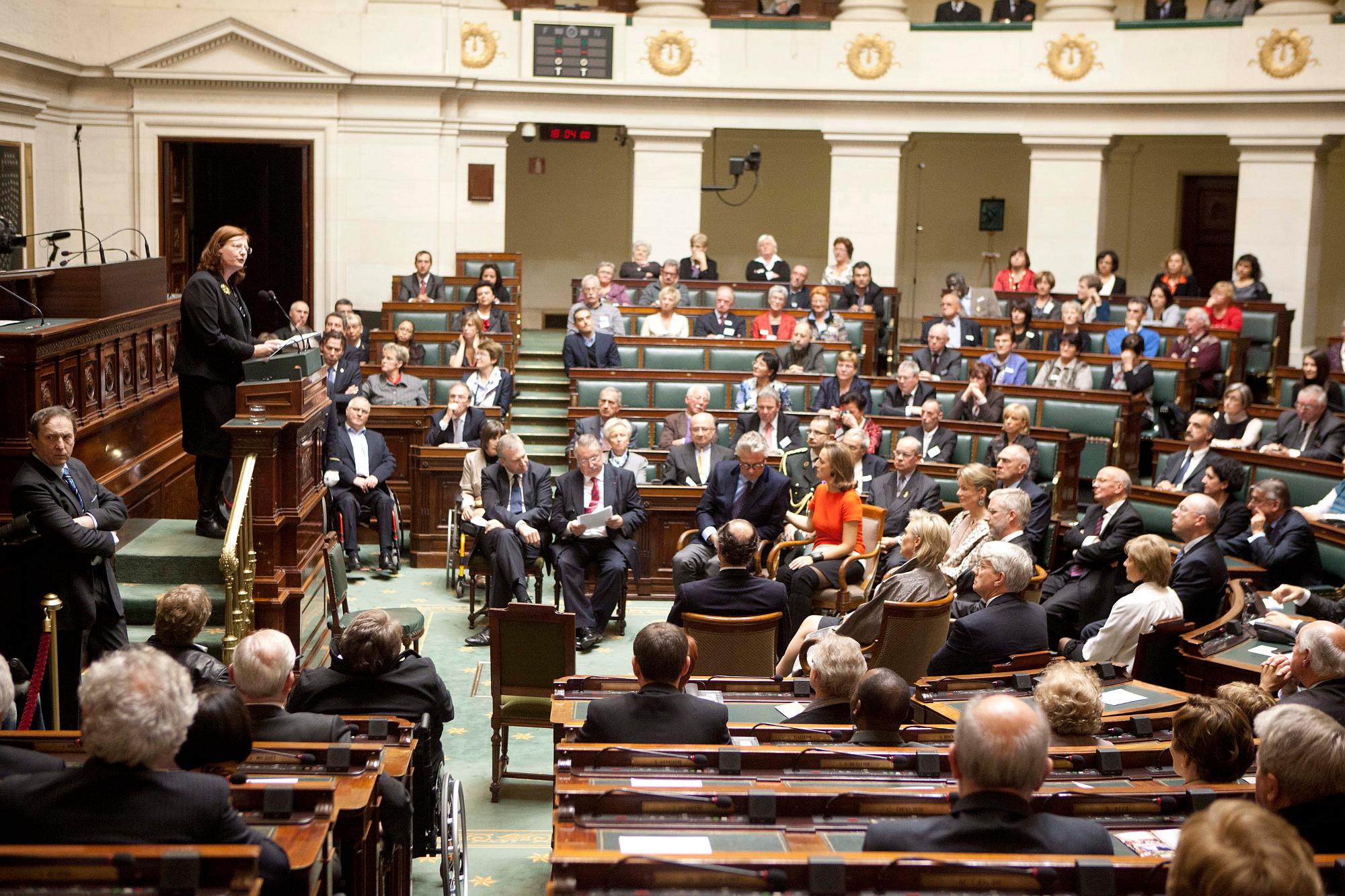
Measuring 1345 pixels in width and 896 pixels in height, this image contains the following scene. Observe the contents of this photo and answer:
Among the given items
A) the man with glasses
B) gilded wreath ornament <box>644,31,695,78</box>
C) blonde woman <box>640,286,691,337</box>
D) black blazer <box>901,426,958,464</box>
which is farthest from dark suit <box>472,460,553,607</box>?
gilded wreath ornament <box>644,31,695,78</box>

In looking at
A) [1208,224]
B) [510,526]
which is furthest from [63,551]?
[1208,224]

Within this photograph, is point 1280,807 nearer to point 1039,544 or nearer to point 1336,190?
point 1039,544

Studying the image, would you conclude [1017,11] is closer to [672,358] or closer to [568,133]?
[568,133]

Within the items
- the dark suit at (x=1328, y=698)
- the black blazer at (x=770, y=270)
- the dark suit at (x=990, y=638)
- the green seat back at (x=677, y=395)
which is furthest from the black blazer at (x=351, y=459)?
the dark suit at (x=1328, y=698)

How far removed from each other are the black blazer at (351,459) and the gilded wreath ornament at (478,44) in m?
6.56

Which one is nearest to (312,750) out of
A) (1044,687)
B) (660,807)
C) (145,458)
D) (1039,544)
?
(660,807)

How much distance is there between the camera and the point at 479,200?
14469mm

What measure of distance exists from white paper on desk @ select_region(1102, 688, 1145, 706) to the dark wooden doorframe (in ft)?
36.6

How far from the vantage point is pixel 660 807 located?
118 inches

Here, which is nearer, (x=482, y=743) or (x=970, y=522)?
(x=482, y=743)

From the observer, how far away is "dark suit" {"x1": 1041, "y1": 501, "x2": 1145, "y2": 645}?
6.44 metres

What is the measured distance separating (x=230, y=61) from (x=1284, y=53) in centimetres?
1058

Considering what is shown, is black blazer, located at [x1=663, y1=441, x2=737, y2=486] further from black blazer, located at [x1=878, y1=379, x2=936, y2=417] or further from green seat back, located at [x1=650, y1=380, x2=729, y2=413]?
black blazer, located at [x1=878, y1=379, x2=936, y2=417]

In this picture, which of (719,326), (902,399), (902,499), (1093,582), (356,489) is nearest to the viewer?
(1093,582)
